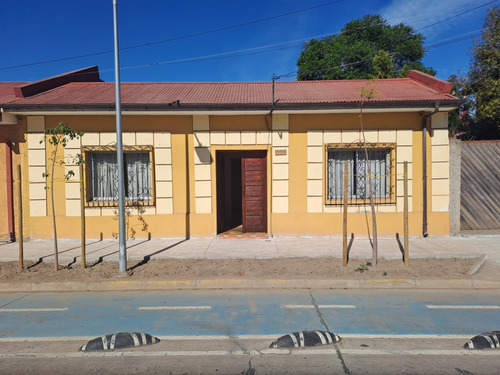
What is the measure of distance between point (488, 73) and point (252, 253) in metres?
13.9

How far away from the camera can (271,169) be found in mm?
9656

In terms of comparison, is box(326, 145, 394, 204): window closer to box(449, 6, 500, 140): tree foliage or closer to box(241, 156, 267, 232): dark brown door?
box(241, 156, 267, 232): dark brown door

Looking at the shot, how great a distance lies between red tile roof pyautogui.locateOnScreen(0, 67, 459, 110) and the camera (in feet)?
29.3

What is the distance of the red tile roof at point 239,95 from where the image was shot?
8.93 metres

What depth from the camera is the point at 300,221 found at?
9.62 metres

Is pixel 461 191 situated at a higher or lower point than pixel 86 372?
higher

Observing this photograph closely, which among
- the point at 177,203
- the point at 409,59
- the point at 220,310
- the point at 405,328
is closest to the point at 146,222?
the point at 177,203

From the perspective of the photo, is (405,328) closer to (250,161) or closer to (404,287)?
(404,287)

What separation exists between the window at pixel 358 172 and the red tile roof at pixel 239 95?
4.67ft

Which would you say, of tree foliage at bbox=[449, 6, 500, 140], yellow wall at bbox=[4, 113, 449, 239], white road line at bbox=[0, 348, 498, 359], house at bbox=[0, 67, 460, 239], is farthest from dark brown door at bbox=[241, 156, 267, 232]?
tree foliage at bbox=[449, 6, 500, 140]

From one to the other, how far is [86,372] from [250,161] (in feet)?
23.4

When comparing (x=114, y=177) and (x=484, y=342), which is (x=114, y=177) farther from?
(x=484, y=342)

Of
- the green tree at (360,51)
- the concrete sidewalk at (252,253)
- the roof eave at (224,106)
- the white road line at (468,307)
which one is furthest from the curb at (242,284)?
the green tree at (360,51)

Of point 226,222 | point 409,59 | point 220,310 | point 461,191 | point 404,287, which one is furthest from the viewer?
point 409,59
